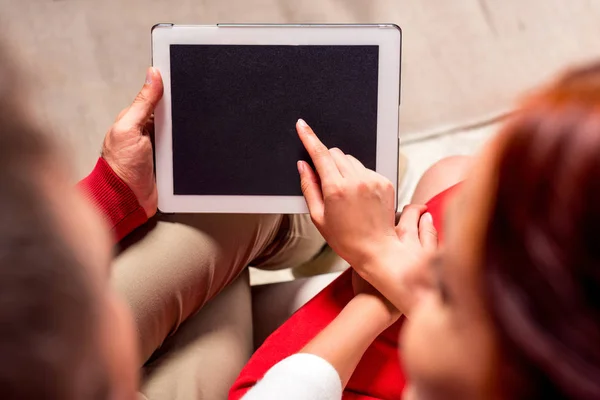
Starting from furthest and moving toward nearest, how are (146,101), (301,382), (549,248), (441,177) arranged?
(441,177)
(146,101)
(301,382)
(549,248)

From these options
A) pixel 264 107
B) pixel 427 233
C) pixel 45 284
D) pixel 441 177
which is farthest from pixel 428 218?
pixel 45 284

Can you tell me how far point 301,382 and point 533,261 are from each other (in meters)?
0.35

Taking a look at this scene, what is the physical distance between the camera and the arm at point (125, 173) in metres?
0.66

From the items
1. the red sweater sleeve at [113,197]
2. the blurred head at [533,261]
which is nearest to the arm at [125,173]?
the red sweater sleeve at [113,197]

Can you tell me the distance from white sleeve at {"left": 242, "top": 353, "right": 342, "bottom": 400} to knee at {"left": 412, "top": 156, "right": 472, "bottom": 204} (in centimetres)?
30

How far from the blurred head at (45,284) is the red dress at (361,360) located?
0.33m

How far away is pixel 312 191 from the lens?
2.15 feet

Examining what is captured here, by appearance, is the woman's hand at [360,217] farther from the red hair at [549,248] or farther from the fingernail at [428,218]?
the red hair at [549,248]

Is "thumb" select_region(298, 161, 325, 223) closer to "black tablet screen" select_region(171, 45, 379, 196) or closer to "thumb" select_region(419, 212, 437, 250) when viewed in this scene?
"black tablet screen" select_region(171, 45, 379, 196)

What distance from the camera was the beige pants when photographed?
655mm

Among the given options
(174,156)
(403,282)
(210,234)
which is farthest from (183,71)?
(403,282)

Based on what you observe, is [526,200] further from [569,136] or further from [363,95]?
[363,95]

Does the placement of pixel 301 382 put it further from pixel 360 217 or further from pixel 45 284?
pixel 45 284

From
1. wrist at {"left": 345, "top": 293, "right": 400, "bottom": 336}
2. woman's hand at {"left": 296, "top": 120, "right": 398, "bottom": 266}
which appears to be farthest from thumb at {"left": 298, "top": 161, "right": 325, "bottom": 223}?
wrist at {"left": 345, "top": 293, "right": 400, "bottom": 336}
